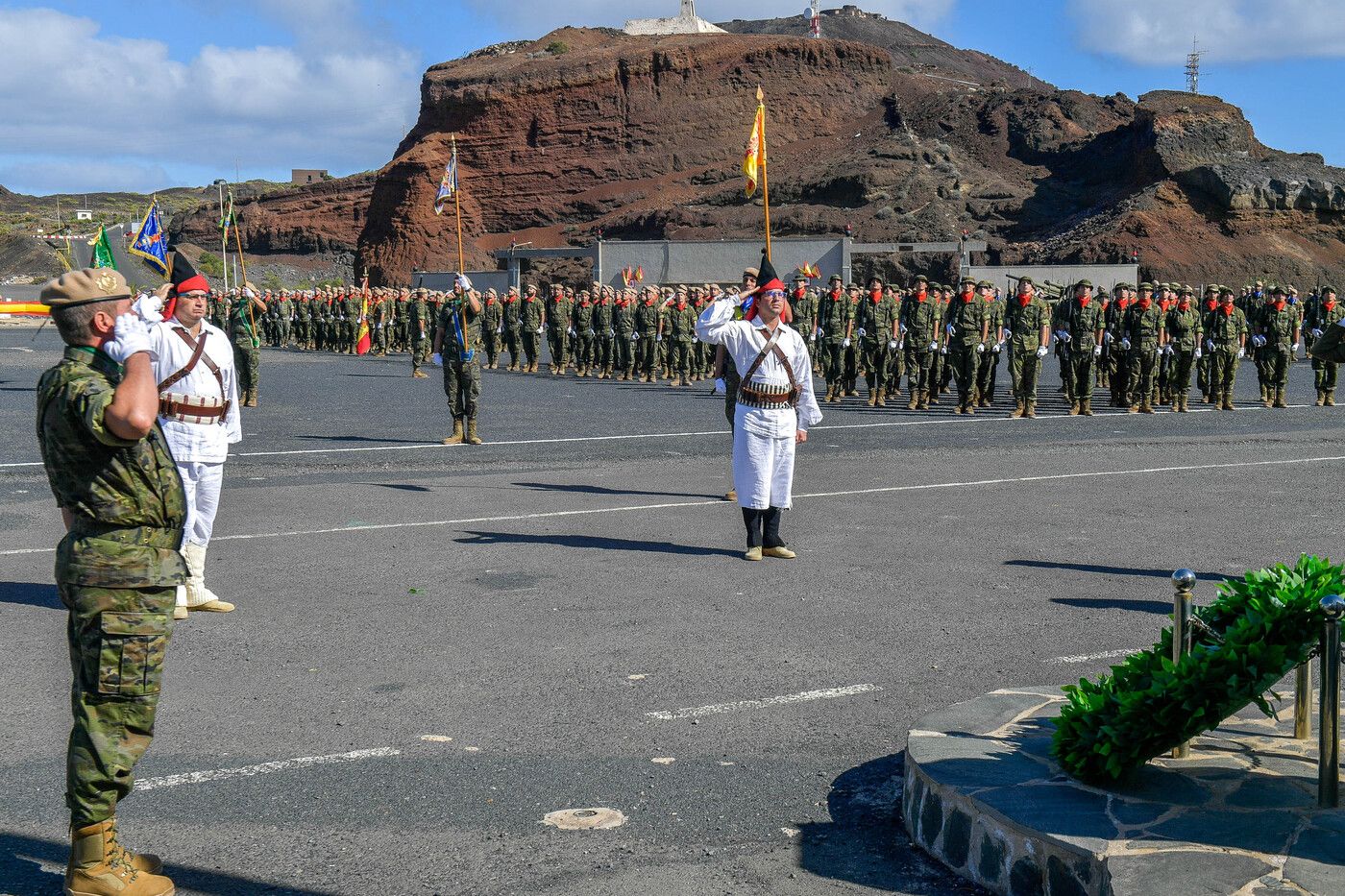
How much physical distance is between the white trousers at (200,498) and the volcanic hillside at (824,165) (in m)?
56.8

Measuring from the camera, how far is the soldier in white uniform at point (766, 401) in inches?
382

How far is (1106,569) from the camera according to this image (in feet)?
29.9

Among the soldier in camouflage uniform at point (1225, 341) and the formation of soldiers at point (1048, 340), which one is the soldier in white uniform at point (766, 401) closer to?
the formation of soldiers at point (1048, 340)

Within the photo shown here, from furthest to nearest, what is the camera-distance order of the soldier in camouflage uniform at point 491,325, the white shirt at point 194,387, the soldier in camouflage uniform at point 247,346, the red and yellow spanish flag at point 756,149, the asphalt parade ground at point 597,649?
1. the soldier in camouflage uniform at point 491,325
2. the soldier in camouflage uniform at point 247,346
3. the red and yellow spanish flag at point 756,149
4. the white shirt at point 194,387
5. the asphalt parade ground at point 597,649

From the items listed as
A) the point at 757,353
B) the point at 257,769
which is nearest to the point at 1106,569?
the point at 757,353

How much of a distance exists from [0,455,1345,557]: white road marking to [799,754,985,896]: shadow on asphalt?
6469 millimetres

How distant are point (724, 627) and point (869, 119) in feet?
302

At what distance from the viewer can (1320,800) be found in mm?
4172

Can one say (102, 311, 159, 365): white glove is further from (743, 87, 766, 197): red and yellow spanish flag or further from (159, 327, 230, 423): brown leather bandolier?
(743, 87, 766, 197): red and yellow spanish flag

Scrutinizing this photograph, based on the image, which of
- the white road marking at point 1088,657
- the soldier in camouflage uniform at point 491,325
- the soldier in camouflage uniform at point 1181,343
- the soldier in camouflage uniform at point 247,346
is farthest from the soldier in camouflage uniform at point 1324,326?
the soldier in camouflage uniform at point 491,325

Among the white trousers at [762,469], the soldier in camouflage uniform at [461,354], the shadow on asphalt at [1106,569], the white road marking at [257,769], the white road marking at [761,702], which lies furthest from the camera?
the soldier in camouflage uniform at [461,354]

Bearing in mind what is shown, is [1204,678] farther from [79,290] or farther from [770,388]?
[770,388]

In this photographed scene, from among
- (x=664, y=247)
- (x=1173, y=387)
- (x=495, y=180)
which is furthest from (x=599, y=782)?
(x=495, y=180)

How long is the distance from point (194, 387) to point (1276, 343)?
1928 centimetres
